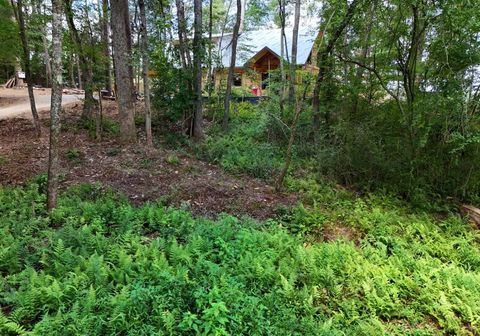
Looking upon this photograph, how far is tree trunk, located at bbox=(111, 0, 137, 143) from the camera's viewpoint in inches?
374

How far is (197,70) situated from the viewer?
38.6ft

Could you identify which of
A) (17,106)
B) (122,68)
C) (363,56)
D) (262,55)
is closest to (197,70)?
(122,68)

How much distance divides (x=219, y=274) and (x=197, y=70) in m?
9.46

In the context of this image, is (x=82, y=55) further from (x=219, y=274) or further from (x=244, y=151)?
(x=219, y=274)

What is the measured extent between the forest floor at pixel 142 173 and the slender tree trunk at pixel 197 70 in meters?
1.84

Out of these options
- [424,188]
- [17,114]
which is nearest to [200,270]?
[424,188]

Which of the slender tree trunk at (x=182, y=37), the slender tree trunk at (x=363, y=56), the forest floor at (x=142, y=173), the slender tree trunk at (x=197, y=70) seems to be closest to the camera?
the forest floor at (x=142, y=173)

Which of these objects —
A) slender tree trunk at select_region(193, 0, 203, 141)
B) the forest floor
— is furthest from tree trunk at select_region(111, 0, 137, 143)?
slender tree trunk at select_region(193, 0, 203, 141)

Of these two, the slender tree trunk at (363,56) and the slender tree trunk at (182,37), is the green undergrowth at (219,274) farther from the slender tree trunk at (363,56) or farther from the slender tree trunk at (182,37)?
the slender tree trunk at (182,37)

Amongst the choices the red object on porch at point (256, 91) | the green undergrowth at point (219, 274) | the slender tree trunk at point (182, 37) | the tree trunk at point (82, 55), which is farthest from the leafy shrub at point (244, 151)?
the red object on porch at point (256, 91)

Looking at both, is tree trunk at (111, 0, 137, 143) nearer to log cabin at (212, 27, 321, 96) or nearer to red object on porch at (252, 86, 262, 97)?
log cabin at (212, 27, 321, 96)

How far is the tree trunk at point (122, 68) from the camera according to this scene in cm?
949

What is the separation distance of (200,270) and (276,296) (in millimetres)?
978

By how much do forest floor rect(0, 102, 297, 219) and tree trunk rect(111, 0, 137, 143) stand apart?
25.0 inches
